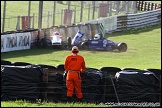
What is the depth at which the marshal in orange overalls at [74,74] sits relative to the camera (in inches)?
563

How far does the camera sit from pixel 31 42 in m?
28.6

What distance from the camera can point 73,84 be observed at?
14.4 metres

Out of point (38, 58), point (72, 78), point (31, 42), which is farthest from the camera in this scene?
point (31, 42)

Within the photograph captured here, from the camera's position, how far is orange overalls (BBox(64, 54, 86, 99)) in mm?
14297

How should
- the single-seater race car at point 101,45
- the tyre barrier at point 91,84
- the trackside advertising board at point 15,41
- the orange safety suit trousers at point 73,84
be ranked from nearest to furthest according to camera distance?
the orange safety suit trousers at point 73,84 → the tyre barrier at point 91,84 → the trackside advertising board at point 15,41 → the single-seater race car at point 101,45

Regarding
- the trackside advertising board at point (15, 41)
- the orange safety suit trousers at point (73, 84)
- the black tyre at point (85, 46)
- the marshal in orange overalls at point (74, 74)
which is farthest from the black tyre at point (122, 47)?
the orange safety suit trousers at point (73, 84)

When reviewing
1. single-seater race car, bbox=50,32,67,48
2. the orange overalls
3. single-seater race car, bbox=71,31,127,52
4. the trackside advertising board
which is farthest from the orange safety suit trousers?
single-seater race car, bbox=71,31,127,52

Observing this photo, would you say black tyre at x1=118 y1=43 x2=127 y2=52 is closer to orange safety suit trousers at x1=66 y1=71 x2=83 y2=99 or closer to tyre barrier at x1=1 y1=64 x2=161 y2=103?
tyre barrier at x1=1 y1=64 x2=161 y2=103

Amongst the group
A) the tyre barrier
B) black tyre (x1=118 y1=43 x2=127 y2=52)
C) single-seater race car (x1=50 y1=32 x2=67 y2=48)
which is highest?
single-seater race car (x1=50 y1=32 x2=67 y2=48)

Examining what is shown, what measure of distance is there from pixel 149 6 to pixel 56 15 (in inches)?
662

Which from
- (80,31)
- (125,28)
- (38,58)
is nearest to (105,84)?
(38,58)

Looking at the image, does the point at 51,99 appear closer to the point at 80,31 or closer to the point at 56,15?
the point at 80,31

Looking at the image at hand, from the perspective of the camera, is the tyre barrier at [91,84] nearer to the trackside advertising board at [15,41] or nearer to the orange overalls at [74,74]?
the orange overalls at [74,74]

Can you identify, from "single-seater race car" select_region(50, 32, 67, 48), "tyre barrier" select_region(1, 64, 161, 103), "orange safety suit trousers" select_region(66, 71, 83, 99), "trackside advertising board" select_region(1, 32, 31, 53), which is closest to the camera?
"orange safety suit trousers" select_region(66, 71, 83, 99)
